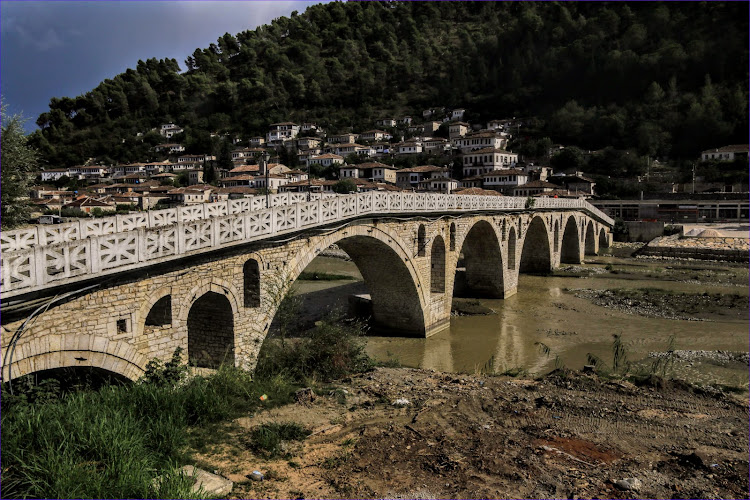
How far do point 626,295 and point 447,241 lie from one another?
492 inches

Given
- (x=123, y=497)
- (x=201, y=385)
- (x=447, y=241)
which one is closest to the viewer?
(x=123, y=497)

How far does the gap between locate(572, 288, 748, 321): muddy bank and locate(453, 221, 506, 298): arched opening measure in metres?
4.97

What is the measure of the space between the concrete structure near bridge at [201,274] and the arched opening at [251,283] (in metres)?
0.03

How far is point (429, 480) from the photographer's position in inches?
277

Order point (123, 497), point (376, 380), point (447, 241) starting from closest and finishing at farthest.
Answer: point (123, 497) < point (376, 380) < point (447, 241)

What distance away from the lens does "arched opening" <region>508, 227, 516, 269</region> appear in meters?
29.2

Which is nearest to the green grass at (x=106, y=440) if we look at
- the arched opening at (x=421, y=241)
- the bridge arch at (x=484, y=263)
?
the arched opening at (x=421, y=241)

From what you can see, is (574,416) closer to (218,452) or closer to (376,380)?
(376,380)

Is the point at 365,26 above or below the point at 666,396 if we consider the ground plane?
above

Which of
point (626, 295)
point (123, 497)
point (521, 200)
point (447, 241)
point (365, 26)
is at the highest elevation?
point (365, 26)

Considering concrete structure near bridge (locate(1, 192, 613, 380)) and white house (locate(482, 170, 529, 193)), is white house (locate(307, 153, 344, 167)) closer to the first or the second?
white house (locate(482, 170, 529, 193))

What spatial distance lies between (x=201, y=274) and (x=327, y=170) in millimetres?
72703

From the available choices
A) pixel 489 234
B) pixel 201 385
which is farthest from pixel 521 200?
pixel 201 385

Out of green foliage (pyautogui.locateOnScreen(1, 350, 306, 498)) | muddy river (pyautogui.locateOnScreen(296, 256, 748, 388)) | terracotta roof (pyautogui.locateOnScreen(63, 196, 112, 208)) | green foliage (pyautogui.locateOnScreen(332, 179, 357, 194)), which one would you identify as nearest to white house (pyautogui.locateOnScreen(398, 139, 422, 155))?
green foliage (pyautogui.locateOnScreen(332, 179, 357, 194))
